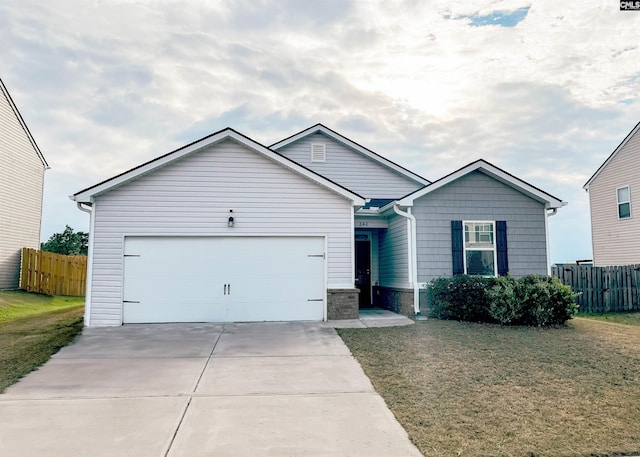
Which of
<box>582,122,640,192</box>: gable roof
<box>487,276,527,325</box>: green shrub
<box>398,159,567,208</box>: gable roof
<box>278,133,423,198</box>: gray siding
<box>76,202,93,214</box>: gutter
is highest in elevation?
<box>582,122,640,192</box>: gable roof

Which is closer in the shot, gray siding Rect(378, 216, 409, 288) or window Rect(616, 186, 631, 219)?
gray siding Rect(378, 216, 409, 288)

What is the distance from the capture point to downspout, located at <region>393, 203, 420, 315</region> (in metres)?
12.4

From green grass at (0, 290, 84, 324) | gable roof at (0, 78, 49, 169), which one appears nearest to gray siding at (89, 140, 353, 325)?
green grass at (0, 290, 84, 324)

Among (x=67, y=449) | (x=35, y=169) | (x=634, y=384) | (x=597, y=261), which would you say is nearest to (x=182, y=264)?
(x=67, y=449)

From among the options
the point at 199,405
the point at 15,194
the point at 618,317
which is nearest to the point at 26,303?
the point at 15,194

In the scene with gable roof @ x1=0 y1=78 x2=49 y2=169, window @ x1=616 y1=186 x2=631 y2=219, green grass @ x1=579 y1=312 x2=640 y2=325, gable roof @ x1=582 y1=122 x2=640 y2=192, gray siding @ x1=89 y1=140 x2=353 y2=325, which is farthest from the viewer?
gable roof @ x1=0 y1=78 x2=49 y2=169

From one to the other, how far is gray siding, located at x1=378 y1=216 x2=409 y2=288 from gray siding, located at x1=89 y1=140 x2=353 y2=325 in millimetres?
1925

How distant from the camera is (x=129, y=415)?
16.2ft

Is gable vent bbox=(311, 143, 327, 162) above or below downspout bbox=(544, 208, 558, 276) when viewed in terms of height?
above

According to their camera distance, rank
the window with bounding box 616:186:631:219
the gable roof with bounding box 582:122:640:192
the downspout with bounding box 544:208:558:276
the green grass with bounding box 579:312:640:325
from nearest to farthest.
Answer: the green grass with bounding box 579:312:640:325 → the downspout with bounding box 544:208:558:276 → the gable roof with bounding box 582:122:640:192 → the window with bounding box 616:186:631:219

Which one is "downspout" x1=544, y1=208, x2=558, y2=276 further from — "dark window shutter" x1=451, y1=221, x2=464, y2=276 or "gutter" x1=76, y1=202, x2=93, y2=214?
"gutter" x1=76, y1=202, x2=93, y2=214

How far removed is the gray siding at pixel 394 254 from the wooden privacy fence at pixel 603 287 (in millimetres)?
5128

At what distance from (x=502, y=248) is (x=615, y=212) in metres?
10.1

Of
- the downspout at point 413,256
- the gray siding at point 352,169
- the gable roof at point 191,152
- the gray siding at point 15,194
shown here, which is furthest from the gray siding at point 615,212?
the gray siding at point 15,194
